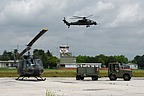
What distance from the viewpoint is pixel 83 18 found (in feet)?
234

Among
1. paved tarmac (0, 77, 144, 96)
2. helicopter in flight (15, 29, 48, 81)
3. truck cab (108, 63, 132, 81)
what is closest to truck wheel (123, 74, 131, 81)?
truck cab (108, 63, 132, 81)

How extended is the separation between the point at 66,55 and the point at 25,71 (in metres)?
138

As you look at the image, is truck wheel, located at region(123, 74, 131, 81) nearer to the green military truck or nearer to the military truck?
the green military truck

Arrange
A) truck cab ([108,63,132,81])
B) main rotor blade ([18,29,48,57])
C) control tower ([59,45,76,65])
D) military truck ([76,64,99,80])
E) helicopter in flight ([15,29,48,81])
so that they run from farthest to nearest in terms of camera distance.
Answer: control tower ([59,45,76,65])
military truck ([76,64,99,80])
truck cab ([108,63,132,81])
helicopter in flight ([15,29,48,81])
main rotor blade ([18,29,48,57])

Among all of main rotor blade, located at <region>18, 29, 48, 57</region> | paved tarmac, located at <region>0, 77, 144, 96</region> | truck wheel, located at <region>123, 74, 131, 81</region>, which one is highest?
main rotor blade, located at <region>18, 29, 48, 57</region>

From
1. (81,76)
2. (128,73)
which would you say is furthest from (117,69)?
(81,76)

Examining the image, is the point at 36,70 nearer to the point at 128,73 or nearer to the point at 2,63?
the point at 128,73

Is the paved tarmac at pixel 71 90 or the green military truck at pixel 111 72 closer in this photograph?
the paved tarmac at pixel 71 90

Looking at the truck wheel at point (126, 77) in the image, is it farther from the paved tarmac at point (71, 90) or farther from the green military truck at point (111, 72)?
the paved tarmac at point (71, 90)

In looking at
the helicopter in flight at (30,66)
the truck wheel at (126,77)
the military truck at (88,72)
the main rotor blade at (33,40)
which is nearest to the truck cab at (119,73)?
the truck wheel at (126,77)

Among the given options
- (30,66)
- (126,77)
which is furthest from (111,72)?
(30,66)

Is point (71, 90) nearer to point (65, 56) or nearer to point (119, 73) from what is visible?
point (119, 73)

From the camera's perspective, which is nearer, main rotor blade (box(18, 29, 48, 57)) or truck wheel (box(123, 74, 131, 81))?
main rotor blade (box(18, 29, 48, 57))

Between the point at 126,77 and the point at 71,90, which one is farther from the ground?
the point at 126,77
